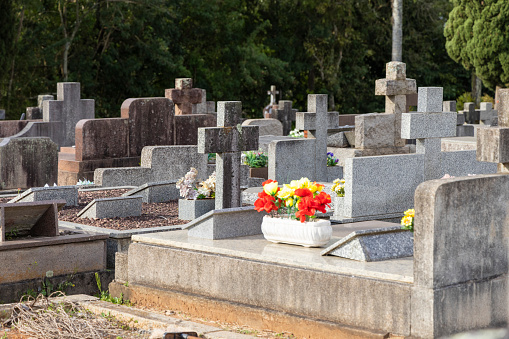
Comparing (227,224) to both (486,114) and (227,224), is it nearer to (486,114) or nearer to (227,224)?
(227,224)

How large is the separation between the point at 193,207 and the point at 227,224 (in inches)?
84.1

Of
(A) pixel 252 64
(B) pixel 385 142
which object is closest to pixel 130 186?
(B) pixel 385 142

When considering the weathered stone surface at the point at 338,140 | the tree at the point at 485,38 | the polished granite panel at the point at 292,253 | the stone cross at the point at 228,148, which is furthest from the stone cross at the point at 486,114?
the polished granite panel at the point at 292,253

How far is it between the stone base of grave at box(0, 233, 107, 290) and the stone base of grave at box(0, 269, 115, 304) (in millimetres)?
55

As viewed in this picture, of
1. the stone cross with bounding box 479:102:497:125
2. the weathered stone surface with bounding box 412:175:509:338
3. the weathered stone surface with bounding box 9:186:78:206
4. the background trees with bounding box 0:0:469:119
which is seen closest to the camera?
the weathered stone surface with bounding box 412:175:509:338

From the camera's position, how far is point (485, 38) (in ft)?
89.2

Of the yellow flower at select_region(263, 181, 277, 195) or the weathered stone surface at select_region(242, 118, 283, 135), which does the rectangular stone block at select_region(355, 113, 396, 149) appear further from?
the yellow flower at select_region(263, 181, 277, 195)

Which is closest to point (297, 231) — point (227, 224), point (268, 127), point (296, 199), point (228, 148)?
point (296, 199)

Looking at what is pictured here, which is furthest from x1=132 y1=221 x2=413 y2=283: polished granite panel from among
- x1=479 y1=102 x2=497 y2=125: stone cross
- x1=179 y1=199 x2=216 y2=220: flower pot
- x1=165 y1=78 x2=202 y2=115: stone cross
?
x1=479 y1=102 x2=497 y2=125: stone cross

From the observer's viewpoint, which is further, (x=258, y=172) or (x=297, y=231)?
(x=258, y=172)

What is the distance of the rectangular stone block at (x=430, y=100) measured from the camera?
34.6ft

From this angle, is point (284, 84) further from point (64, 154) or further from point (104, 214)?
point (104, 214)

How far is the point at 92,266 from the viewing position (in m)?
8.43

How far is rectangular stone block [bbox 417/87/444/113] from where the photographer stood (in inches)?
416
